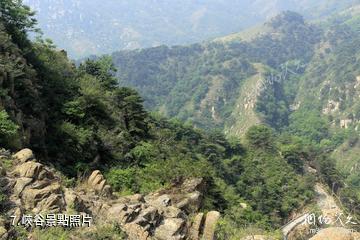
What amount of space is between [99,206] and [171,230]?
263cm

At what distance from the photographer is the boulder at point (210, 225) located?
17.3 m

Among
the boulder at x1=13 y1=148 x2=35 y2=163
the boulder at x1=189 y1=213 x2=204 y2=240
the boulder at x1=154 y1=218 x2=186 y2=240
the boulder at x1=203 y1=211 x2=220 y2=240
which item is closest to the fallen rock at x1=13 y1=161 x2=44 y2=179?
the boulder at x1=13 y1=148 x2=35 y2=163

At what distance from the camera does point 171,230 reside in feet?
54.0

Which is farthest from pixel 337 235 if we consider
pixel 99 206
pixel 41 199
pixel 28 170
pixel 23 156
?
pixel 23 156

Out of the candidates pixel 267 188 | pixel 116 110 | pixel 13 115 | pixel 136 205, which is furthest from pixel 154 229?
pixel 267 188

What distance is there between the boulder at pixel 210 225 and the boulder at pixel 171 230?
0.95 metres

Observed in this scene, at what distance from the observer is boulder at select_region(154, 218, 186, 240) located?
16.1 m

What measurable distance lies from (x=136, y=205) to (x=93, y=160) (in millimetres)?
11107

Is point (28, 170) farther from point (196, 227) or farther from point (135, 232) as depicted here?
point (196, 227)

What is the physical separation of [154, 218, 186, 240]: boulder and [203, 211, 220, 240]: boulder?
3.13 ft

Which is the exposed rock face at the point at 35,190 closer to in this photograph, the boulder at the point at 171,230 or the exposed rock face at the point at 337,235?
the boulder at the point at 171,230

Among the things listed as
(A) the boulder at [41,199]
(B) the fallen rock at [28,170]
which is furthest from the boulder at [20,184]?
(B) the fallen rock at [28,170]

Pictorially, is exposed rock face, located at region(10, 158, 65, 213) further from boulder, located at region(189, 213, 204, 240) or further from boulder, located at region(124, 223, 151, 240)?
boulder, located at region(189, 213, 204, 240)

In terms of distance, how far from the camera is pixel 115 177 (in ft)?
81.4
